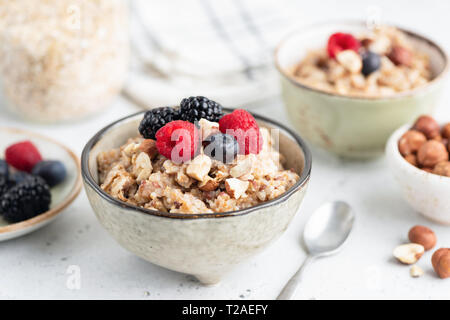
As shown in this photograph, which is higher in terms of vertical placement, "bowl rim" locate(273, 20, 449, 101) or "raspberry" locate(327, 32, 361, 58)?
"raspberry" locate(327, 32, 361, 58)

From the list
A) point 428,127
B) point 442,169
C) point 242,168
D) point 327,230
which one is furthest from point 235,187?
point 428,127

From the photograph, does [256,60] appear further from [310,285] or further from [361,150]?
[310,285]

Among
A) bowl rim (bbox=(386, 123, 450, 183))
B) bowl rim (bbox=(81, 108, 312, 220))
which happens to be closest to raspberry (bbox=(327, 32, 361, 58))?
bowl rim (bbox=(386, 123, 450, 183))

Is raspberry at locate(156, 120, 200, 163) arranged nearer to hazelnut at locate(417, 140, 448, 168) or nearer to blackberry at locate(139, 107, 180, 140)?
blackberry at locate(139, 107, 180, 140)

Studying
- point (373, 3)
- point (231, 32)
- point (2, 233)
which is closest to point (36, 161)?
point (2, 233)

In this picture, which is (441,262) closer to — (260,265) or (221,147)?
(260,265)

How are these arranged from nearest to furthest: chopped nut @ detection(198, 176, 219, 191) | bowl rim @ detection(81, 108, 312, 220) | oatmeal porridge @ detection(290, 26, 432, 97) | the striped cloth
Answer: bowl rim @ detection(81, 108, 312, 220)
chopped nut @ detection(198, 176, 219, 191)
oatmeal porridge @ detection(290, 26, 432, 97)
the striped cloth

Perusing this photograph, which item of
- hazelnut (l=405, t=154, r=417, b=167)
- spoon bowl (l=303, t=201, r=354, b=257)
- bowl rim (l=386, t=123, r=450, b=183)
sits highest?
bowl rim (l=386, t=123, r=450, b=183)
